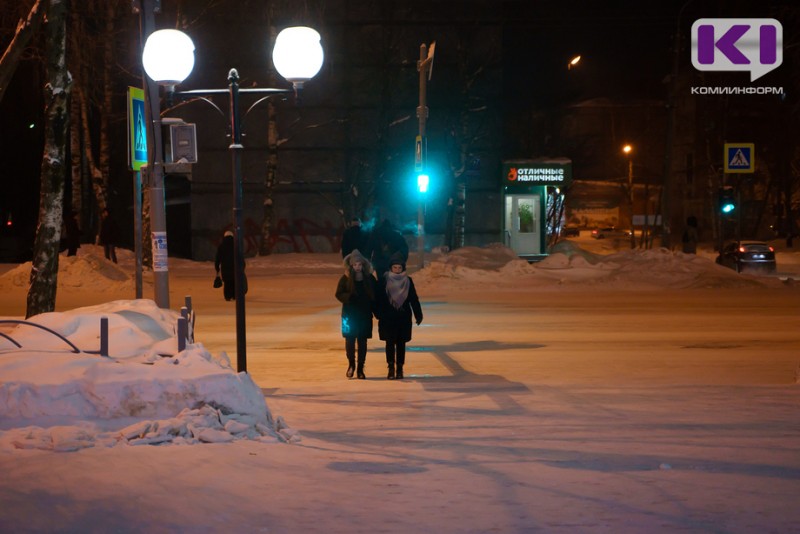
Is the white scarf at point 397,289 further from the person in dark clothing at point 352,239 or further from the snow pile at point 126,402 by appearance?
the person in dark clothing at point 352,239

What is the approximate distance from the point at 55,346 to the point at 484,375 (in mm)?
5129

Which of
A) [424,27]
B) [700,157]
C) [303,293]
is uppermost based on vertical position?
→ [424,27]

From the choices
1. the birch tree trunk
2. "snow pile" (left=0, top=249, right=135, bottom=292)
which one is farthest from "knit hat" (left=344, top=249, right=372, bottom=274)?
"snow pile" (left=0, top=249, right=135, bottom=292)

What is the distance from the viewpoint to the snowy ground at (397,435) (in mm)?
6023

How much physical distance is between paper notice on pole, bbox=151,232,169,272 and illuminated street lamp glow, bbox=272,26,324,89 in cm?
392

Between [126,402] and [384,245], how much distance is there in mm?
13745

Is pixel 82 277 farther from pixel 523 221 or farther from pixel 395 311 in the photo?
pixel 523 221

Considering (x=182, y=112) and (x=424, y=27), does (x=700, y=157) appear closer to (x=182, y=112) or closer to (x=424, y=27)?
(x=424, y=27)

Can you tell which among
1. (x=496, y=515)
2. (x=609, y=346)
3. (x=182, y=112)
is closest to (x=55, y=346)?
(x=496, y=515)

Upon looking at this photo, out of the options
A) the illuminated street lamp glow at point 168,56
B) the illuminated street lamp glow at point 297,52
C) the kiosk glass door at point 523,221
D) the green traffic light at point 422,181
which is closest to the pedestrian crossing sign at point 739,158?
the green traffic light at point 422,181

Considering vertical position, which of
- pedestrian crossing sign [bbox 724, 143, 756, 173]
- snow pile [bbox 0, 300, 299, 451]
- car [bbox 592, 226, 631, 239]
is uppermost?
pedestrian crossing sign [bbox 724, 143, 756, 173]

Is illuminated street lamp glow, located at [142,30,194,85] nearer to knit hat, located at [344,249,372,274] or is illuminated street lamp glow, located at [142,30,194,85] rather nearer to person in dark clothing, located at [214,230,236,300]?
knit hat, located at [344,249,372,274]

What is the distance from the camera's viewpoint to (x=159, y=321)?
12102mm

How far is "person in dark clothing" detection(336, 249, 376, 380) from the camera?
12.4 metres
